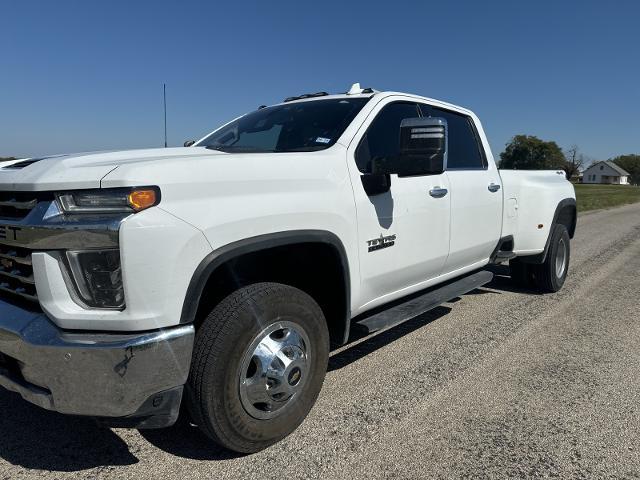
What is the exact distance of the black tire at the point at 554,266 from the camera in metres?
6.03

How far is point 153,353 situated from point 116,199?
659mm

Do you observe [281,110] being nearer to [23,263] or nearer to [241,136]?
[241,136]

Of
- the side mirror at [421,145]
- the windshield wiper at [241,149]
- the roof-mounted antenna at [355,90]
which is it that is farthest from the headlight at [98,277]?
the roof-mounted antenna at [355,90]

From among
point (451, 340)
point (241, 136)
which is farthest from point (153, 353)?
point (451, 340)

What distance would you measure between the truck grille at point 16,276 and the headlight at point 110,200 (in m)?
0.32

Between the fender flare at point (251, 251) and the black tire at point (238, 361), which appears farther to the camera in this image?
the black tire at point (238, 361)

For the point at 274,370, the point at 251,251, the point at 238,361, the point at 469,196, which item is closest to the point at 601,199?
the point at 469,196

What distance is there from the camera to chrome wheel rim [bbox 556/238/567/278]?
6297 mm

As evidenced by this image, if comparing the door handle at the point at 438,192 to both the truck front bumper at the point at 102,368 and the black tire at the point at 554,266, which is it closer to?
the truck front bumper at the point at 102,368

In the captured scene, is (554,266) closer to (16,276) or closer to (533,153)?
(16,276)

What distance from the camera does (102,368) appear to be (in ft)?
6.94

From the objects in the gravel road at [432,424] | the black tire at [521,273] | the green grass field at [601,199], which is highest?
the black tire at [521,273]

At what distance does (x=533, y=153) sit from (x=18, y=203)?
327 ft

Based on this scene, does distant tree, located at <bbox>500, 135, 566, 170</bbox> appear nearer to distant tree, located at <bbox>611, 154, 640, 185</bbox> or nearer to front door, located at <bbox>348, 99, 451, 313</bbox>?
distant tree, located at <bbox>611, 154, 640, 185</bbox>
